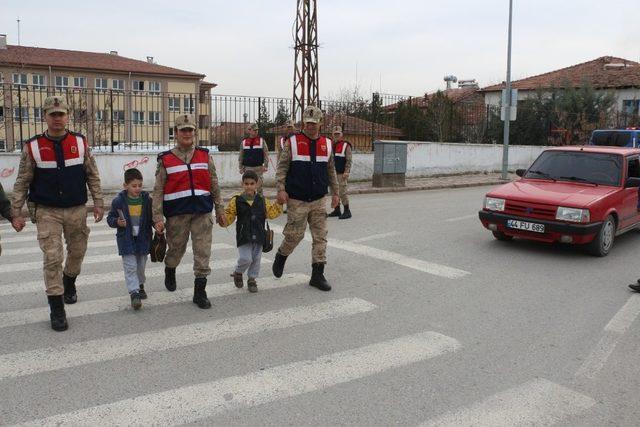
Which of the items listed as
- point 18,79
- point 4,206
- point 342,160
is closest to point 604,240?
point 342,160

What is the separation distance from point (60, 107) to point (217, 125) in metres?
12.4

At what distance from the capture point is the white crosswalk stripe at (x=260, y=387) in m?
Result: 3.48

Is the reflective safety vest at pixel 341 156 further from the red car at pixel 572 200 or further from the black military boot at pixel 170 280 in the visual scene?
the black military boot at pixel 170 280

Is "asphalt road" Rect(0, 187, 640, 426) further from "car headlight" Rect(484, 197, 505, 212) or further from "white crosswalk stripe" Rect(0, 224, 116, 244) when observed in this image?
"white crosswalk stripe" Rect(0, 224, 116, 244)

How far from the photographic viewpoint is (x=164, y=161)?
17.9 feet

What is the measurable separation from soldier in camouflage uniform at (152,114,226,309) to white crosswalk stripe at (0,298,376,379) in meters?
0.62

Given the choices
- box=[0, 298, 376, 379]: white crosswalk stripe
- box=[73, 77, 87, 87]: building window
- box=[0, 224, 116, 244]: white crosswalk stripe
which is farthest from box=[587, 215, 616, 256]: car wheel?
box=[73, 77, 87, 87]: building window

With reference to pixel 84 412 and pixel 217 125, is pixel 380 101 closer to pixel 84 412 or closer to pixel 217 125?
pixel 217 125

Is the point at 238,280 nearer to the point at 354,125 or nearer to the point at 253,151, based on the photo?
the point at 253,151

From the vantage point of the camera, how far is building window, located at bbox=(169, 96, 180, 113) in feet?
51.9

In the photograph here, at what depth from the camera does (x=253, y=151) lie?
12.1 meters

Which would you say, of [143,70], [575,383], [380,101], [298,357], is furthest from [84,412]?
[143,70]

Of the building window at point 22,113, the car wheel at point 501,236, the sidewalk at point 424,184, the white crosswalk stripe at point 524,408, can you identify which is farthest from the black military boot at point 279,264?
the building window at point 22,113

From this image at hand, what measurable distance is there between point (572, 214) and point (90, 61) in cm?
6301
